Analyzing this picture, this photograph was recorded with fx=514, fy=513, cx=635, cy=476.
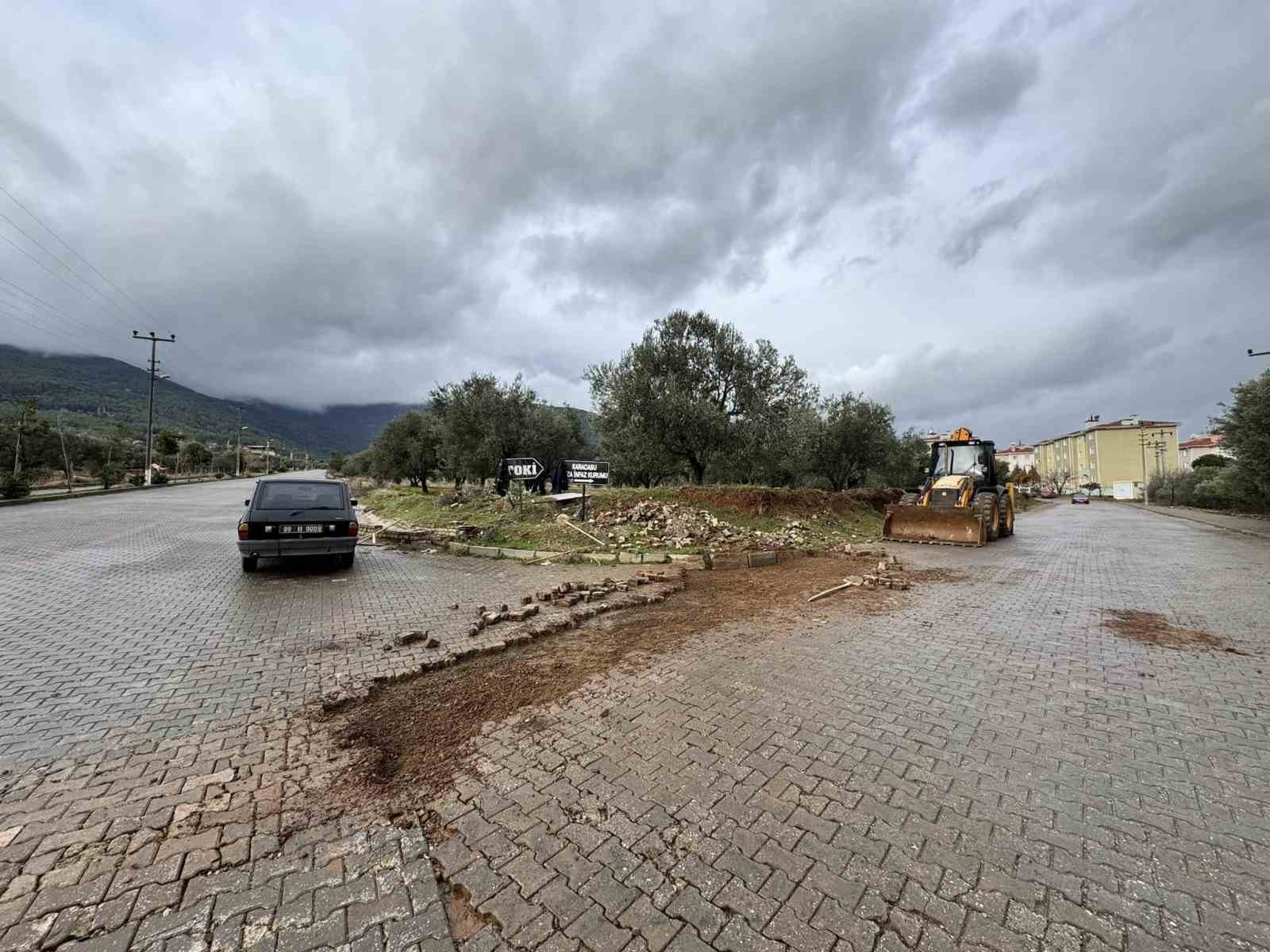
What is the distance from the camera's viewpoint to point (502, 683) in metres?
4.38

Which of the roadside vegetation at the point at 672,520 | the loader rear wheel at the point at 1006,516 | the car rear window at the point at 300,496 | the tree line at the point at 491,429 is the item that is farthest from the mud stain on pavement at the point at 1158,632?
the tree line at the point at 491,429

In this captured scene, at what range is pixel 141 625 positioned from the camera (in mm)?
5992

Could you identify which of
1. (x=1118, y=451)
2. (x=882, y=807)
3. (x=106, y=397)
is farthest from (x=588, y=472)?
(x=106, y=397)

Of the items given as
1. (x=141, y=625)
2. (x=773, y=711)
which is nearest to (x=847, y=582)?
(x=773, y=711)

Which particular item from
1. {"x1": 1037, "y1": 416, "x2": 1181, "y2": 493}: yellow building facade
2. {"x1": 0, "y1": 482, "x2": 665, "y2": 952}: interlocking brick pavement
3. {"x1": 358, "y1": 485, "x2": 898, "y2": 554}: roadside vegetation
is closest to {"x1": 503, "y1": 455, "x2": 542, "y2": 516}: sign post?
{"x1": 358, "y1": 485, "x2": 898, "y2": 554}: roadside vegetation

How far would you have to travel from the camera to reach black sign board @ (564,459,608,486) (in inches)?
532

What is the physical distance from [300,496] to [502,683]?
7.89 meters

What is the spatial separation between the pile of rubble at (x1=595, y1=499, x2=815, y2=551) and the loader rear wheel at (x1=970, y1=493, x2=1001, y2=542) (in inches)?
189

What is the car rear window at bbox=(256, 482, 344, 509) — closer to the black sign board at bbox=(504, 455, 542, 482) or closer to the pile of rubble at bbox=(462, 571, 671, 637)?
the pile of rubble at bbox=(462, 571, 671, 637)

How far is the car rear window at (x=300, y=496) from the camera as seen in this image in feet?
31.5

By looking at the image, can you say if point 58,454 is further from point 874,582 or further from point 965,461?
point 965,461

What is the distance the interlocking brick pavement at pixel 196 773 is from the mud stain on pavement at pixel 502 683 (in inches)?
11.3

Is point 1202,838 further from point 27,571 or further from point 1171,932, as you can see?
point 27,571

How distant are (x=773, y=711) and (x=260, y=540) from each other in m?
9.29
